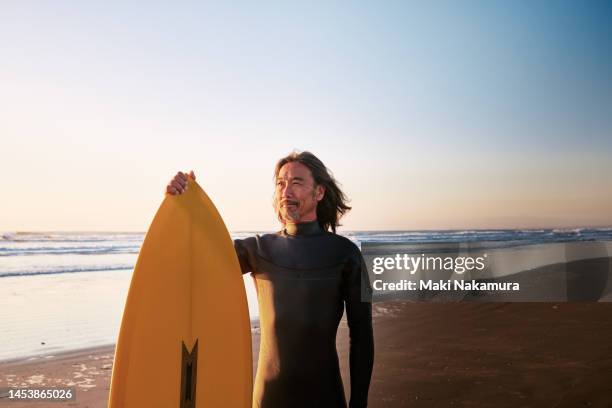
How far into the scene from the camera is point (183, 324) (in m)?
2.78

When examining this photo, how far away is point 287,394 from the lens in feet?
8.17

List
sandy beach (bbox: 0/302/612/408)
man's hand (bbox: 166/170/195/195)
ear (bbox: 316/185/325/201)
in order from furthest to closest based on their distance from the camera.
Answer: sandy beach (bbox: 0/302/612/408), man's hand (bbox: 166/170/195/195), ear (bbox: 316/185/325/201)

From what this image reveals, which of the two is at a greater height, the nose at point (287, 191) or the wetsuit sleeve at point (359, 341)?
the nose at point (287, 191)

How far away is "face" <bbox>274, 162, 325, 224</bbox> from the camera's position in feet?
8.70

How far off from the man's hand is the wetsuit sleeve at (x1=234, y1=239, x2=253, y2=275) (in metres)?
0.44

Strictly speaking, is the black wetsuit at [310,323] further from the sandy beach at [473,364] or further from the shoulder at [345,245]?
the sandy beach at [473,364]

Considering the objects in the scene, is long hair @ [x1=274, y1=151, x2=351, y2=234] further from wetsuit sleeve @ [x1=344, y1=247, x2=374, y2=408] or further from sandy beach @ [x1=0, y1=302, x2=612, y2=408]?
sandy beach @ [x1=0, y1=302, x2=612, y2=408]

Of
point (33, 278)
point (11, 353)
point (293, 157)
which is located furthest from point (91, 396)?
point (33, 278)

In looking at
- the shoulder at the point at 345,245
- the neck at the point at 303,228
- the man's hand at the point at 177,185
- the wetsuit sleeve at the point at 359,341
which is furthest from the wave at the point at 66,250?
the wetsuit sleeve at the point at 359,341

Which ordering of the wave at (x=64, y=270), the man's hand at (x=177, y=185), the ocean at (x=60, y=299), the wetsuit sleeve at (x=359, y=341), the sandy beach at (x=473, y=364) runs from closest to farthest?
the wetsuit sleeve at (x=359, y=341) < the man's hand at (x=177, y=185) < the sandy beach at (x=473, y=364) < the ocean at (x=60, y=299) < the wave at (x=64, y=270)

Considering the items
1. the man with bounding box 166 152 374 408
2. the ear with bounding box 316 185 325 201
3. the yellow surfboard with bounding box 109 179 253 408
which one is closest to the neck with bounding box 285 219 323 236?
the man with bounding box 166 152 374 408

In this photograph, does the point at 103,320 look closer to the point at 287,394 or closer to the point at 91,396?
the point at 91,396

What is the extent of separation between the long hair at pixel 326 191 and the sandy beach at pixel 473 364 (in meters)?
2.52

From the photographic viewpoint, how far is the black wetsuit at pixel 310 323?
98.1 inches
